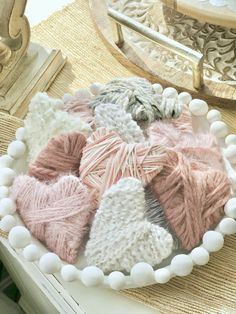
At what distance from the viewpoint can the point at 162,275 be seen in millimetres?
596

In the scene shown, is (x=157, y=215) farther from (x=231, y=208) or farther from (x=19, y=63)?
(x=19, y=63)

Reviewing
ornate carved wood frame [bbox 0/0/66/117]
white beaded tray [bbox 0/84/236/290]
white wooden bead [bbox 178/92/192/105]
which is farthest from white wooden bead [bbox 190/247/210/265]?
ornate carved wood frame [bbox 0/0/66/117]

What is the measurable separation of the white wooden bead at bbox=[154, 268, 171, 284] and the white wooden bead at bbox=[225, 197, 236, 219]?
3.7 inches

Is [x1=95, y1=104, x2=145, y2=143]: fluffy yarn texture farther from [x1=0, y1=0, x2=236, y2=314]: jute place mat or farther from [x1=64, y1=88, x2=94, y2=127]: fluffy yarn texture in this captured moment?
[x1=0, y1=0, x2=236, y2=314]: jute place mat

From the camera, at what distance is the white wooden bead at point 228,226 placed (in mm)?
618

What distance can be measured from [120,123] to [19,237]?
0.17m

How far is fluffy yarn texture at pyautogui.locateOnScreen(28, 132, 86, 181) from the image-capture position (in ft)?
2.17

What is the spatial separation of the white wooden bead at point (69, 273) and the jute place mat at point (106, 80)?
0.06 metres

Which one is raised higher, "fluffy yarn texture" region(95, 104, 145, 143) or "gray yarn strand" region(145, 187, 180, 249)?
"fluffy yarn texture" region(95, 104, 145, 143)

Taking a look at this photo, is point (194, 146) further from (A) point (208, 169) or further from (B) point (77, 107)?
(B) point (77, 107)

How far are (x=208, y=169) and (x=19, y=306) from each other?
1.84ft

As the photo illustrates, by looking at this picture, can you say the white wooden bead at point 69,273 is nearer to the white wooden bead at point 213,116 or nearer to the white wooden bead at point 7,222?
the white wooden bead at point 7,222

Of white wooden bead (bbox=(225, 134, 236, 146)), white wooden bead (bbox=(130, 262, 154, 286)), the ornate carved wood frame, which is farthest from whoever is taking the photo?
the ornate carved wood frame

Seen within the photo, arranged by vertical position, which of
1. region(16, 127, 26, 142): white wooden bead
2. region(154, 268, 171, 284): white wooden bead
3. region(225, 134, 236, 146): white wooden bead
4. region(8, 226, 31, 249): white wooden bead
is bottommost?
region(154, 268, 171, 284): white wooden bead
